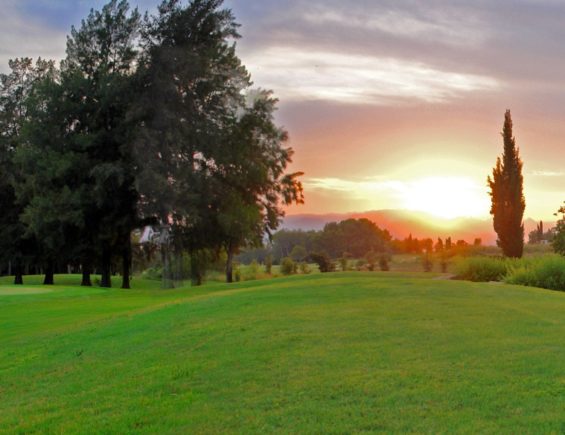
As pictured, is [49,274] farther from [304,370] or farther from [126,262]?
[304,370]

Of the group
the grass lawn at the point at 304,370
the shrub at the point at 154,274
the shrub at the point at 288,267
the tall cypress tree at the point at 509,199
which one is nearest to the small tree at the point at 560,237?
the tall cypress tree at the point at 509,199

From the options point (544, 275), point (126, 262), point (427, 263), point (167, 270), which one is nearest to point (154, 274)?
point (126, 262)

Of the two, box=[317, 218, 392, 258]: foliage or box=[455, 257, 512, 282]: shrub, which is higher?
box=[317, 218, 392, 258]: foliage

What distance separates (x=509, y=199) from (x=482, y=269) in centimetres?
1830

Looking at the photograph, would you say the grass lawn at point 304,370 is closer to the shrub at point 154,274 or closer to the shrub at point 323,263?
the shrub at point 323,263

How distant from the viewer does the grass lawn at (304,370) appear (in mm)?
5484

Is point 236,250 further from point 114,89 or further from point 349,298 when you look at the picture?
point 349,298

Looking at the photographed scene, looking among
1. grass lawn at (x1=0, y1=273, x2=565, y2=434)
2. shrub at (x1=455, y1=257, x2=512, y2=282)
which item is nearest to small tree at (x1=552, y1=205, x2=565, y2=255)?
shrub at (x1=455, y1=257, x2=512, y2=282)

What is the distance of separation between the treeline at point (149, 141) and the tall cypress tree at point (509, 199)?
1515 cm

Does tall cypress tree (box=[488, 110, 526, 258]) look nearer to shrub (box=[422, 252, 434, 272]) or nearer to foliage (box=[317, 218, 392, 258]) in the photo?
shrub (box=[422, 252, 434, 272])

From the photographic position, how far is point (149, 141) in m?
33.8

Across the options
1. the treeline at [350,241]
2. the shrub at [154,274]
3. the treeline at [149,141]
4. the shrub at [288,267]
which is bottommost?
the shrub at [154,274]

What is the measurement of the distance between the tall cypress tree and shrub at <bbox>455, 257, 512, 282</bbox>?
15929mm

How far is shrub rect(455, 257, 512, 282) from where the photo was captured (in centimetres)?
2298
